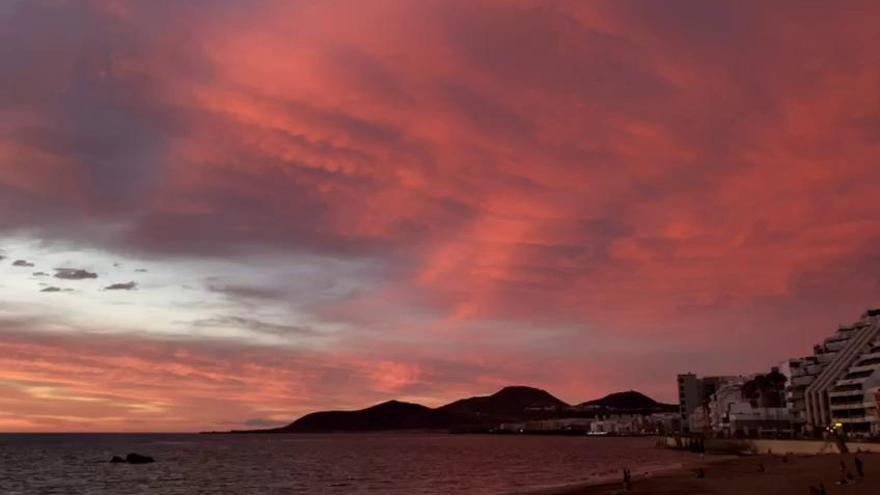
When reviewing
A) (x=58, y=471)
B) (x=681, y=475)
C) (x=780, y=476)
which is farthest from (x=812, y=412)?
(x=58, y=471)

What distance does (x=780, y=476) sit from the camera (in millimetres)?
73875

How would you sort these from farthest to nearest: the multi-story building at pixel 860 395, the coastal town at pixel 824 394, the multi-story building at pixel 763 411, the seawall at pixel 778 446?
the multi-story building at pixel 763 411 < the coastal town at pixel 824 394 < the multi-story building at pixel 860 395 < the seawall at pixel 778 446

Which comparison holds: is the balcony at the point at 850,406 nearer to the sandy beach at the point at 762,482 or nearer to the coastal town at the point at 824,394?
the coastal town at the point at 824,394

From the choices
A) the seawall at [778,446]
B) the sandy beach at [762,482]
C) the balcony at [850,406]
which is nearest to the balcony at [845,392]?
the balcony at [850,406]

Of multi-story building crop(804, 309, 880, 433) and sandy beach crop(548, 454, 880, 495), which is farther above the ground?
multi-story building crop(804, 309, 880, 433)

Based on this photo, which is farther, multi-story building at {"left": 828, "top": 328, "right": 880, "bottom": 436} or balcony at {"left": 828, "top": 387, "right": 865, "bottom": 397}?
balcony at {"left": 828, "top": 387, "right": 865, "bottom": 397}

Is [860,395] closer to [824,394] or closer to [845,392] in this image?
[845,392]

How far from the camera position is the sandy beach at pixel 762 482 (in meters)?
61.1

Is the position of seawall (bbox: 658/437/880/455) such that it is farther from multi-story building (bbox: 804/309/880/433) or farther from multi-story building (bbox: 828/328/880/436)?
multi-story building (bbox: 828/328/880/436)

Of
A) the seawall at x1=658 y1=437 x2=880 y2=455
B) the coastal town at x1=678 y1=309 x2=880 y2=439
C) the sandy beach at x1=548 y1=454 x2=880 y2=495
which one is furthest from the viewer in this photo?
the coastal town at x1=678 y1=309 x2=880 y2=439

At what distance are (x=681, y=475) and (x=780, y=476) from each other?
1581 centimetres

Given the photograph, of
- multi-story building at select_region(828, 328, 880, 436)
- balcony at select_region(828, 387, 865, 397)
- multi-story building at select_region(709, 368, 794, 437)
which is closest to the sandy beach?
multi-story building at select_region(828, 328, 880, 436)

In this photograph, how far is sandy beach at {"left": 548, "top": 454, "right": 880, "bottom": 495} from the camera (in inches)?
2405

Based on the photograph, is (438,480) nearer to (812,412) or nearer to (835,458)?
(835,458)
